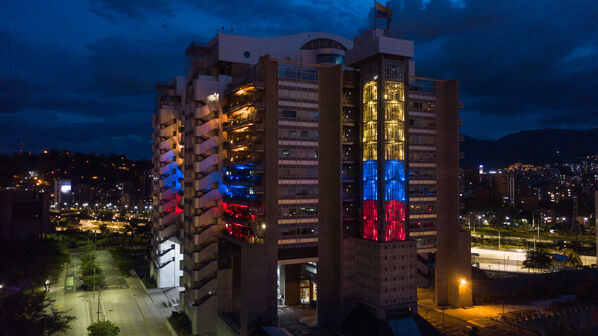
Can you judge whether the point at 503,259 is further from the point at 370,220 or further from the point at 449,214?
the point at 370,220

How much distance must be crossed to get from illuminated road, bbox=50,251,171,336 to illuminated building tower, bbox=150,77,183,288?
688 cm

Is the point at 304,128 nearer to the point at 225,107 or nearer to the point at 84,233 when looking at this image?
the point at 225,107

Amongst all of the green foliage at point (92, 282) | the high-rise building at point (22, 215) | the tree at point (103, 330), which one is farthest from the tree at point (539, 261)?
the high-rise building at point (22, 215)

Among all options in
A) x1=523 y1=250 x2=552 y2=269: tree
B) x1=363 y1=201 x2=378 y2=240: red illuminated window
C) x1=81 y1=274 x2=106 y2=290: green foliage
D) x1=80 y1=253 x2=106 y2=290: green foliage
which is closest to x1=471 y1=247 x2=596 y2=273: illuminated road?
x1=523 y1=250 x2=552 y2=269: tree

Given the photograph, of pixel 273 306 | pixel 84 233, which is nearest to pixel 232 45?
pixel 273 306

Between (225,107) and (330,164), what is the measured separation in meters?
21.1

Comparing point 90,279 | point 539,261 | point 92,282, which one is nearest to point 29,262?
point 90,279

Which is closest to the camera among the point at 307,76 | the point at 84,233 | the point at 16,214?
the point at 307,76

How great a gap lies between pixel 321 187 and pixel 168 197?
46.0 m

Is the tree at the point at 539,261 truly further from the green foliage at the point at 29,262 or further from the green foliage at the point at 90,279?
the green foliage at the point at 29,262

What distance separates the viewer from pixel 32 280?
72.4m

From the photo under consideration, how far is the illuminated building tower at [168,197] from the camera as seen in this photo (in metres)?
89.8

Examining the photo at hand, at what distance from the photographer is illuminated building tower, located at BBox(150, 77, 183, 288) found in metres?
89.8

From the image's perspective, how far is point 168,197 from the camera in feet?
305
